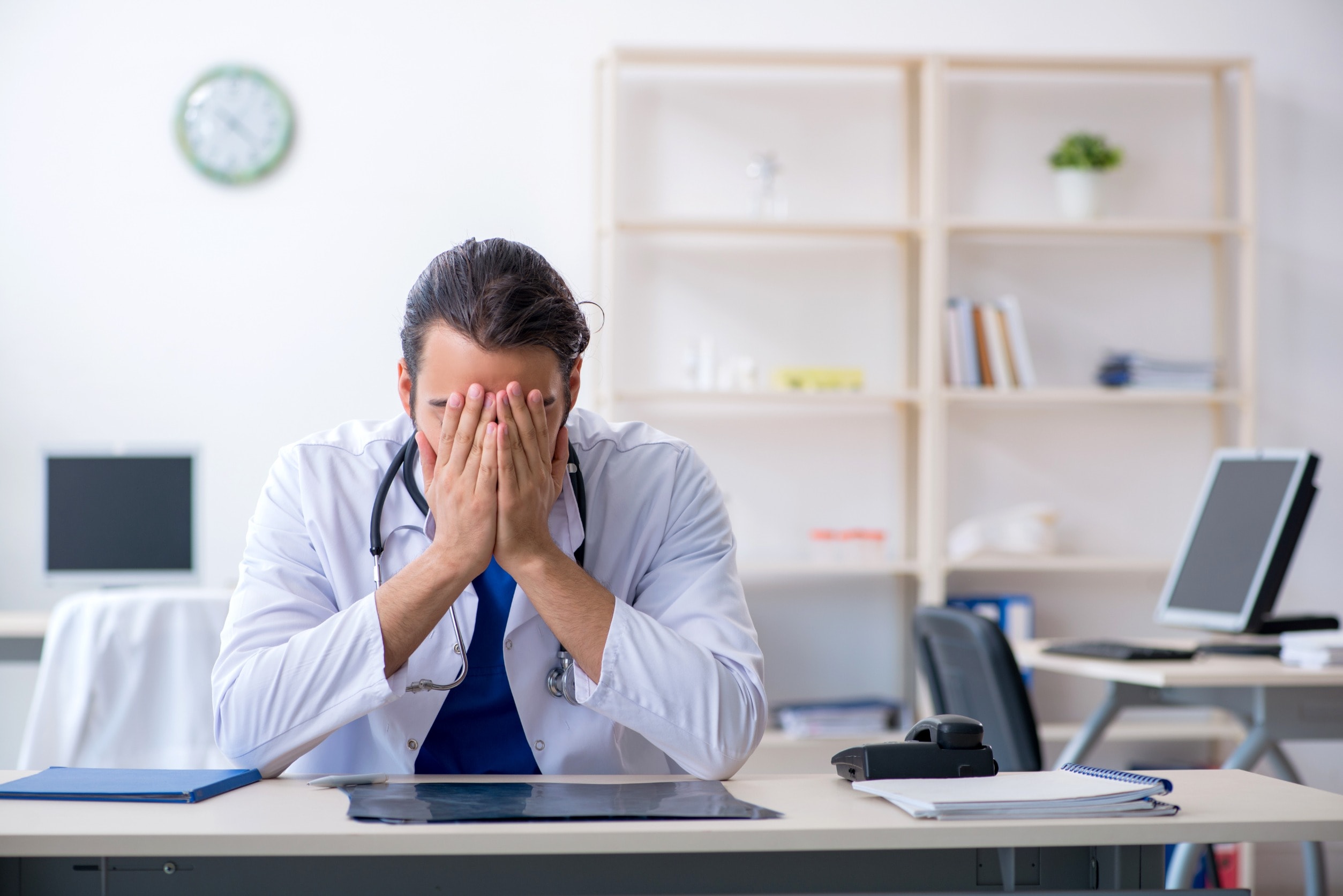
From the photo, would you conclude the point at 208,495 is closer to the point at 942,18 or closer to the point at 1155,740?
the point at 942,18

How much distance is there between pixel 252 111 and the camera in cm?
361

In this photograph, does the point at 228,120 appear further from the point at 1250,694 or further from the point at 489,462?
the point at 1250,694

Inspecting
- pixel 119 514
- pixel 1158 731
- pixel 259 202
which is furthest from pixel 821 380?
pixel 119 514

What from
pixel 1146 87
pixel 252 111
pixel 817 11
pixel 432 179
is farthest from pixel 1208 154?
pixel 252 111

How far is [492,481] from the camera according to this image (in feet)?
4.57

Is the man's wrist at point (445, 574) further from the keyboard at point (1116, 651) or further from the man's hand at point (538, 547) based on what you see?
the keyboard at point (1116, 651)

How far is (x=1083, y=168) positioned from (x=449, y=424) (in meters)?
2.72

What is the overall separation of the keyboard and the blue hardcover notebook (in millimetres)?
1824

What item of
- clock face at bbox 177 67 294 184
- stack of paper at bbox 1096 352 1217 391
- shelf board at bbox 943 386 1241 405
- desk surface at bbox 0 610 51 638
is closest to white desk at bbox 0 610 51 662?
desk surface at bbox 0 610 51 638

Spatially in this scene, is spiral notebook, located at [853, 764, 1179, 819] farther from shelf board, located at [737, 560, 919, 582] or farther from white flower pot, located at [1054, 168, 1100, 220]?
white flower pot, located at [1054, 168, 1100, 220]

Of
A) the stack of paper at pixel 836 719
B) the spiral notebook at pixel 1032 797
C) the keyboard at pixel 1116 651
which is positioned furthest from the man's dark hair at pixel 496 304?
the stack of paper at pixel 836 719

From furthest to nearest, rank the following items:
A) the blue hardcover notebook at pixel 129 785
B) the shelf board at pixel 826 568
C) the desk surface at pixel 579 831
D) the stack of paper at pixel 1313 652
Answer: the shelf board at pixel 826 568, the stack of paper at pixel 1313 652, the blue hardcover notebook at pixel 129 785, the desk surface at pixel 579 831

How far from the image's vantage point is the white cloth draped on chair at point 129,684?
2.13 m

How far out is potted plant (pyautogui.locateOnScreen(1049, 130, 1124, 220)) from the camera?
3.54 metres
